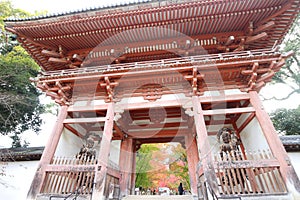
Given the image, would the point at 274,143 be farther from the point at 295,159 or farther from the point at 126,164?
the point at 126,164

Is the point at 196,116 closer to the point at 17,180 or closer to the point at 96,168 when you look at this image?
the point at 96,168

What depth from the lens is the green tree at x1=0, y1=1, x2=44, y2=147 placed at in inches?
397

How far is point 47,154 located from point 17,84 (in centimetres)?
755

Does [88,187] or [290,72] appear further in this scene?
[290,72]

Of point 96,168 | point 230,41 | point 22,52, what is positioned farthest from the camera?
point 22,52

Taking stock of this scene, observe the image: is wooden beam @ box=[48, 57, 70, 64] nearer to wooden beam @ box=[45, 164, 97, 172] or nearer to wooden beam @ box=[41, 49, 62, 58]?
wooden beam @ box=[41, 49, 62, 58]

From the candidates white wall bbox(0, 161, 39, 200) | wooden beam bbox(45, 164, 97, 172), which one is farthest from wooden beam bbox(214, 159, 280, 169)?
white wall bbox(0, 161, 39, 200)

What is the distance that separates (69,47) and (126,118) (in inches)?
158

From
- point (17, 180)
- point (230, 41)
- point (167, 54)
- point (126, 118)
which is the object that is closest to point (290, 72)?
point (230, 41)

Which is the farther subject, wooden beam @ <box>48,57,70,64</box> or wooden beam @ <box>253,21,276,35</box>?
wooden beam @ <box>48,57,70,64</box>

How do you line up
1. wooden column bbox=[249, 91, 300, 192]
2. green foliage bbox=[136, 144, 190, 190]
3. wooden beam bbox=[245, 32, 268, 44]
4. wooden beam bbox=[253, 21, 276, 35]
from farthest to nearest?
green foliage bbox=[136, 144, 190, 190]
wooden beam bbox=[245, 32, 268, 44]
wooden beam bbox=[253, 21, 276, 35]
wooden column bbox=[249, 91, 300, 192]

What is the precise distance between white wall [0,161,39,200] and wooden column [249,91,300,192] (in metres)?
8.74

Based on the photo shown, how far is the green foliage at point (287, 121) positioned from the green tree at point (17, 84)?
15603 mm

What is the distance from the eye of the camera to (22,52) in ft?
36.2
